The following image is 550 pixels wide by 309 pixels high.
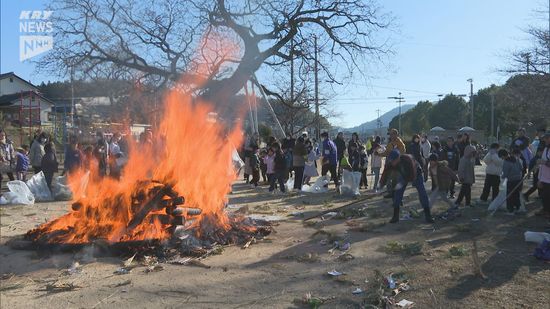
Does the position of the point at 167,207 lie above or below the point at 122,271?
above

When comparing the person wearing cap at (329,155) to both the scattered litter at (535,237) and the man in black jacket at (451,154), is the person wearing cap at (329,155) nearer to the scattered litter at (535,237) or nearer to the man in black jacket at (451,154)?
the man in black jacket at (451,154)

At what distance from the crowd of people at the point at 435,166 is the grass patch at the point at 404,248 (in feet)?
6.67

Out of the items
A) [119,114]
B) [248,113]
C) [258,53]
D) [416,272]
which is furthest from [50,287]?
[119,114]

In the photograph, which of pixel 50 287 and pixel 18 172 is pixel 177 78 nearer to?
pixel 18 172

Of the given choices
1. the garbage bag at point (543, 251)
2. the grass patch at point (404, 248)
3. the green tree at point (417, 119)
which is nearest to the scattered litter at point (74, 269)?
the grass patch at point (404, 248)

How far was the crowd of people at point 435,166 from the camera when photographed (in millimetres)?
9102

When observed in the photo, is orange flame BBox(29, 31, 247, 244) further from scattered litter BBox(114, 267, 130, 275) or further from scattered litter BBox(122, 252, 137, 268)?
scattered litter BBox(114, 267, 130, 275)

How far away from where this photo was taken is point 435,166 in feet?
32.5

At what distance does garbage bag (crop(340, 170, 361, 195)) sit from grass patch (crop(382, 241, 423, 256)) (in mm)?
5580

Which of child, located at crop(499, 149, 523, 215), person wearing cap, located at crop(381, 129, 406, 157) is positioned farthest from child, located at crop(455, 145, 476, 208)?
person wearing cap, located at crop(381, 129, 406, 157)

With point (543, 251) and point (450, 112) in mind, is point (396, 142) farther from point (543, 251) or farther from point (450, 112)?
point (450, 112)

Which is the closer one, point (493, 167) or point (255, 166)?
point (493, 167)

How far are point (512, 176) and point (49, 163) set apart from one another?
11.9 metres

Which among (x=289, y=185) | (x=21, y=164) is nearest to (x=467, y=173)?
(x=289, y=185)
